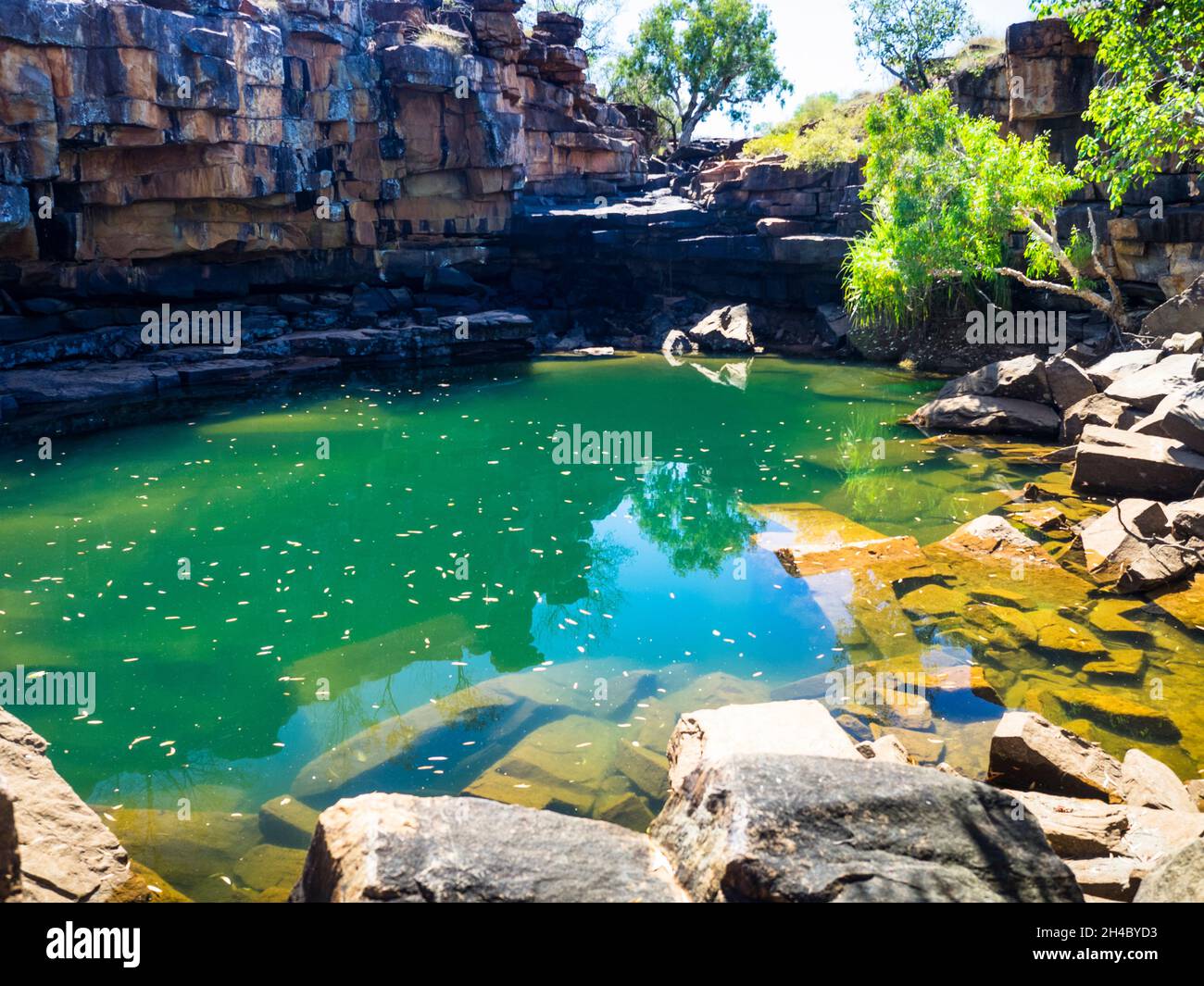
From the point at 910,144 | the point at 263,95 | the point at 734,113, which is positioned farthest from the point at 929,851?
the point at 734,113

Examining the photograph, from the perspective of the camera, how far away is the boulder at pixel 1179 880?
11.3 ft

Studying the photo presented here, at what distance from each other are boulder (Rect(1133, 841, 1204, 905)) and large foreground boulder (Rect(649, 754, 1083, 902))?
0.38 m

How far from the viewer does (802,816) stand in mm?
3504

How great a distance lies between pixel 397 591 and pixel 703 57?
123 feet

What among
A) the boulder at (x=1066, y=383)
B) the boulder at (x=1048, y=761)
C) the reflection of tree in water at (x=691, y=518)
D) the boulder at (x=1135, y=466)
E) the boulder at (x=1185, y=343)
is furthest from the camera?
the boulder at (x=1066, y=383)

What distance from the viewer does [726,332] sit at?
1056 inches

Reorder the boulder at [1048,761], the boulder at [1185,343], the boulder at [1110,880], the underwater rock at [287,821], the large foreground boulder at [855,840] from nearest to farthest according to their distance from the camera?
the large foreground boulder at [855,840]
the boulder at [1110,880]
the boulder at [1048,761]
the underwater rock at [287,821]
the boulder at [1185,343]

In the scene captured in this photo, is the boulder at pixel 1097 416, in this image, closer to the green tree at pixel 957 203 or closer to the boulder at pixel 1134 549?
the boulder at pixel 1134 549

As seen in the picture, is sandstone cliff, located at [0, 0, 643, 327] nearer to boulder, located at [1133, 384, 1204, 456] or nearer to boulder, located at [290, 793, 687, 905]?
boulder, located at [290, 793, 687, 905]

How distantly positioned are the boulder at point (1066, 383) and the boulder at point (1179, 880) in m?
13.0

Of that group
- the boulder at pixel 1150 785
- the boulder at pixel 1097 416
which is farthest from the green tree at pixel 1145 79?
the boulder at pixel 1150 785

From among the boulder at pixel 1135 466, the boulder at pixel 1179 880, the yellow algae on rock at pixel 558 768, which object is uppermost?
the boulder at pixel 1135 466

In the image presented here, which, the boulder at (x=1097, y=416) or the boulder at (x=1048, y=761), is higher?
the boulder at (x=1097, y=416)

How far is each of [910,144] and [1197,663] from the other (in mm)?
15266
